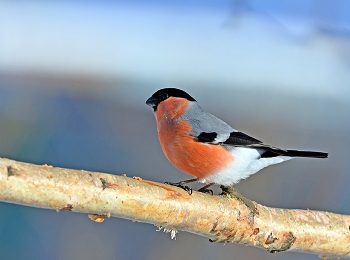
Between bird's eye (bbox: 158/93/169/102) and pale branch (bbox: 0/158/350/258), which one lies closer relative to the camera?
pale branch (bbox: 0/158/350/258)

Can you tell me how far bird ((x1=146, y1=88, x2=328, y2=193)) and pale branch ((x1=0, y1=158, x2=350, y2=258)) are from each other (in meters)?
0.09

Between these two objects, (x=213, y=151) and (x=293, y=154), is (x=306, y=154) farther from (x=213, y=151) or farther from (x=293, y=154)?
(x=213, y=151)

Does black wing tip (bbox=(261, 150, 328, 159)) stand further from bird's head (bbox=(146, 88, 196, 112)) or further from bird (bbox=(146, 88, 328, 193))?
bird's head (bbox=(146, 88, 196, 112))

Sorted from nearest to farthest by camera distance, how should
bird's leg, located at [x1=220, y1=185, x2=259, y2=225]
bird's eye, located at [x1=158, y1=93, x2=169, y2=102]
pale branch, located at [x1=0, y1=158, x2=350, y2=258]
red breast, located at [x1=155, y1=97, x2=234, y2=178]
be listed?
1. pale branch, located at [x1=0, y1=158, x2=350, y2=258]
2. bird's leg, located at [x1=220, y1=185, x2=259, y2=225]
3. red breast, located at [x1=155, y1=97, x2=234, y2=178]
4. bird's eye, located at [x1=158, y1=93, x2=169, y2=102]

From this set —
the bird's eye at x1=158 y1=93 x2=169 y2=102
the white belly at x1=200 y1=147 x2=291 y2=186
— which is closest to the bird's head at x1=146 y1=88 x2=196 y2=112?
the bird's eye at x1=158 y1=93 x2=169 y2=102

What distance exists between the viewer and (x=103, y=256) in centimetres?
154

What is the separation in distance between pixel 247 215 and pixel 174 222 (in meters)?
0.16

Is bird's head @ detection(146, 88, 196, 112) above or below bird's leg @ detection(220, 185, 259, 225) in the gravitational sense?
above

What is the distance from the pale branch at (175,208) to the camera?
661 millimetres

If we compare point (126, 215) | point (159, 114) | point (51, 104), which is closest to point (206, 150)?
point (159, 114)

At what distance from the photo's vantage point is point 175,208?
0.82 metres

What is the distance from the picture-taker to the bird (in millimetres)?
1015

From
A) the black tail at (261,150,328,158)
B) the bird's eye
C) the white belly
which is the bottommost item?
the white belly

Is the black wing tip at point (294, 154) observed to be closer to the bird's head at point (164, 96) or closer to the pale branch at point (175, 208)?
the pale branch at point (175, 208)
